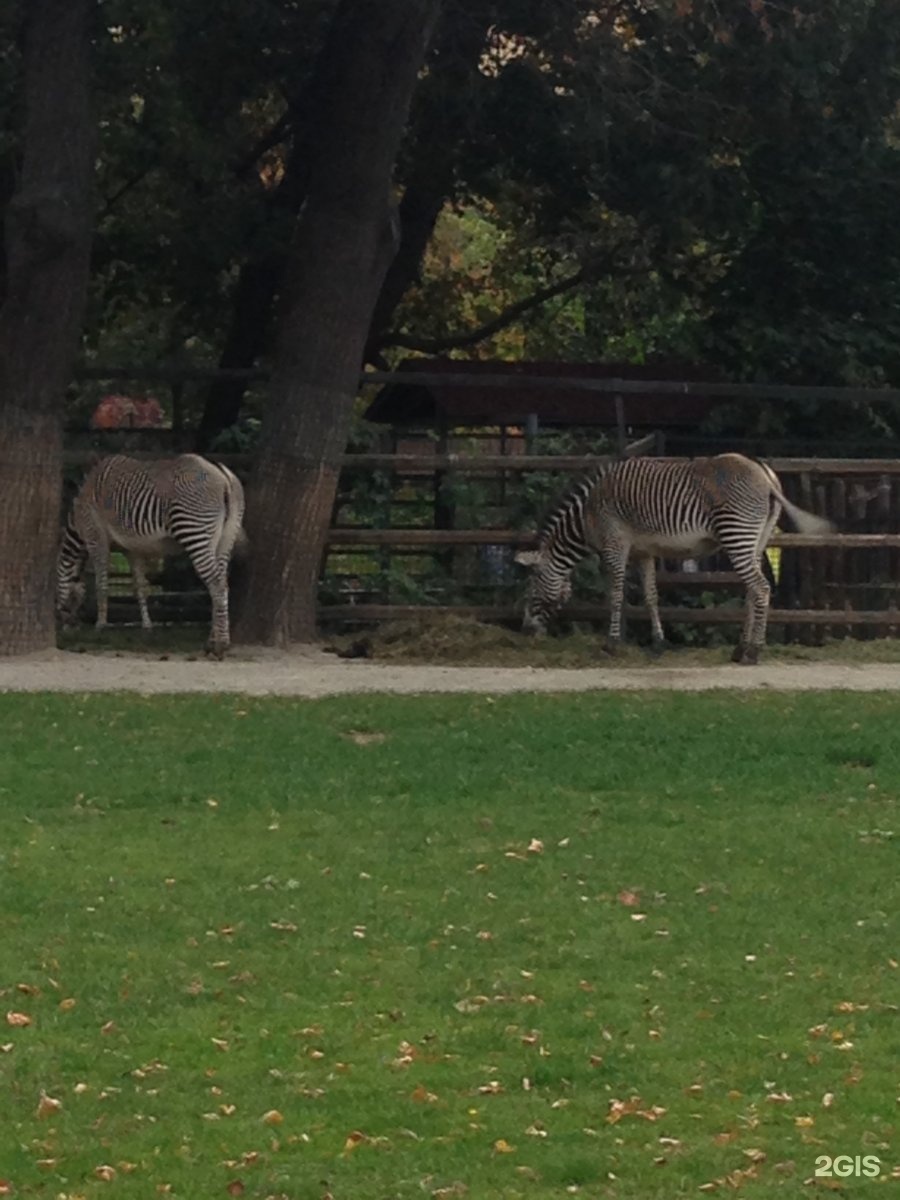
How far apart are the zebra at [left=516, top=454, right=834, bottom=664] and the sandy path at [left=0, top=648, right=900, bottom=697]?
1.11m

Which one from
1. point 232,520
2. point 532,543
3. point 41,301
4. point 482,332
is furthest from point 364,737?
point 482,332

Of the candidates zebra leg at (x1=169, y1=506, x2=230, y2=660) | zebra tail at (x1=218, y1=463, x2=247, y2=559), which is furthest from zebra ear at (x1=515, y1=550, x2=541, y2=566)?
zebra leg at (x1=169, y1=506, x2=230, y2=660)

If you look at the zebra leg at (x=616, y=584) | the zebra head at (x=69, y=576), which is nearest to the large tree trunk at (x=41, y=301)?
the zebra head at (x=69, y=576)

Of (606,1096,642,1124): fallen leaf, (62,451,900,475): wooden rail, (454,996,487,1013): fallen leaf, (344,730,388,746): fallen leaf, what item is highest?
(62,451,900,475): wooden rail

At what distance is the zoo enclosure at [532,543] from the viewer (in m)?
18.5

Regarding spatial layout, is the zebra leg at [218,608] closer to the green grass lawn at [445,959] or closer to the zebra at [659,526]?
the zebra at [659,526]

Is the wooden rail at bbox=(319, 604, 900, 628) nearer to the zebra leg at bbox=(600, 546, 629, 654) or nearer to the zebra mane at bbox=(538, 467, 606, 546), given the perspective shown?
the zebra leg at bbox=(600, 546, 629, 654)

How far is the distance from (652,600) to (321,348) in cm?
367

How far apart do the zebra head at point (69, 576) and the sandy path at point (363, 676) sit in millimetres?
2320

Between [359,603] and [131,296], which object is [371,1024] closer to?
[359,603]

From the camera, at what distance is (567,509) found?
18.6 m

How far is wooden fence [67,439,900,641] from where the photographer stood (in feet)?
60.4

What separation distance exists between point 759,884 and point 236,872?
7.64 ft

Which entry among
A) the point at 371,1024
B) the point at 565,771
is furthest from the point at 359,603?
the point at 371,1024
